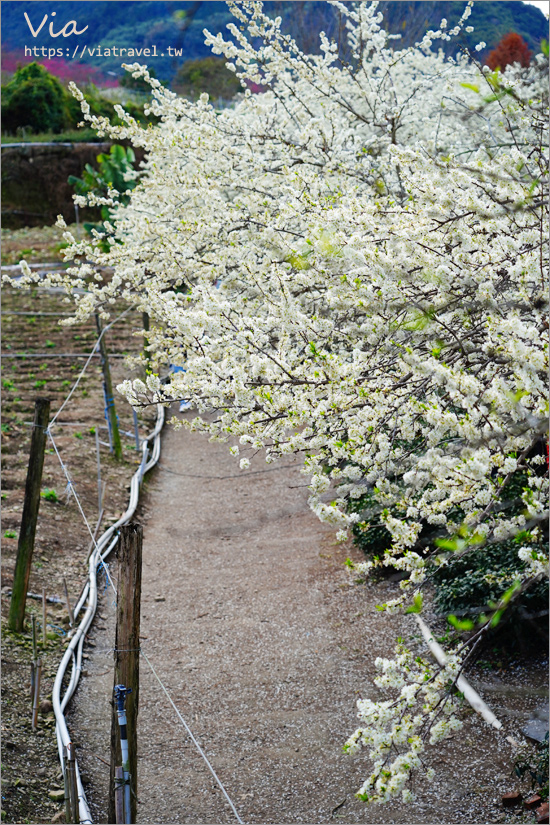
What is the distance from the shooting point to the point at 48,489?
27.9 feet

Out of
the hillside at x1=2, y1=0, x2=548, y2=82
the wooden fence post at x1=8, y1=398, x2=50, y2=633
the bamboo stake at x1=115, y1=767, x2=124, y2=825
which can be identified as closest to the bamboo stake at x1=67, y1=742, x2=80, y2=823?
the bamboo stake at x1=115, y1=767, x2=124, y2=825

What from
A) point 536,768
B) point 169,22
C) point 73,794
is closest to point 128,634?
point 73,794

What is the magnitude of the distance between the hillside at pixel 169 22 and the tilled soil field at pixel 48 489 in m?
4.11

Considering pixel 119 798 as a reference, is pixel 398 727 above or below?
above

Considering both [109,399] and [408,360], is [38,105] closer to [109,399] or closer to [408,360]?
[109,399]

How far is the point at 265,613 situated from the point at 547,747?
2991 millimetres

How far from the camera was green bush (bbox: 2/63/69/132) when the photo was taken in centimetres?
2753

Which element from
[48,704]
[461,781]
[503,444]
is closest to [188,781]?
[48,704]

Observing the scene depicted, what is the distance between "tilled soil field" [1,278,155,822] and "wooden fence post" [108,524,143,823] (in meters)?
1.09

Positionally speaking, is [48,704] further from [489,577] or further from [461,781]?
[489,577]

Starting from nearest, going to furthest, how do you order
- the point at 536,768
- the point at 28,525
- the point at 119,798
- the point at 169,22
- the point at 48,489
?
the point at 119,798 → the point at 536,768 → the point at 28,525 → the point at 48,489 → the point at 169,22

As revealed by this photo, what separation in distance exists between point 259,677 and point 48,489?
3.88 metres

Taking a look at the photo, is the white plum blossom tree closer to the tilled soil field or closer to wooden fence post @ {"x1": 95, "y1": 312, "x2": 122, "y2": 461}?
the tilled soil field

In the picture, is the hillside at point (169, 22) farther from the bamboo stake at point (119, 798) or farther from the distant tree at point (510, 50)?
the bamboo stake at point (119, 798)
